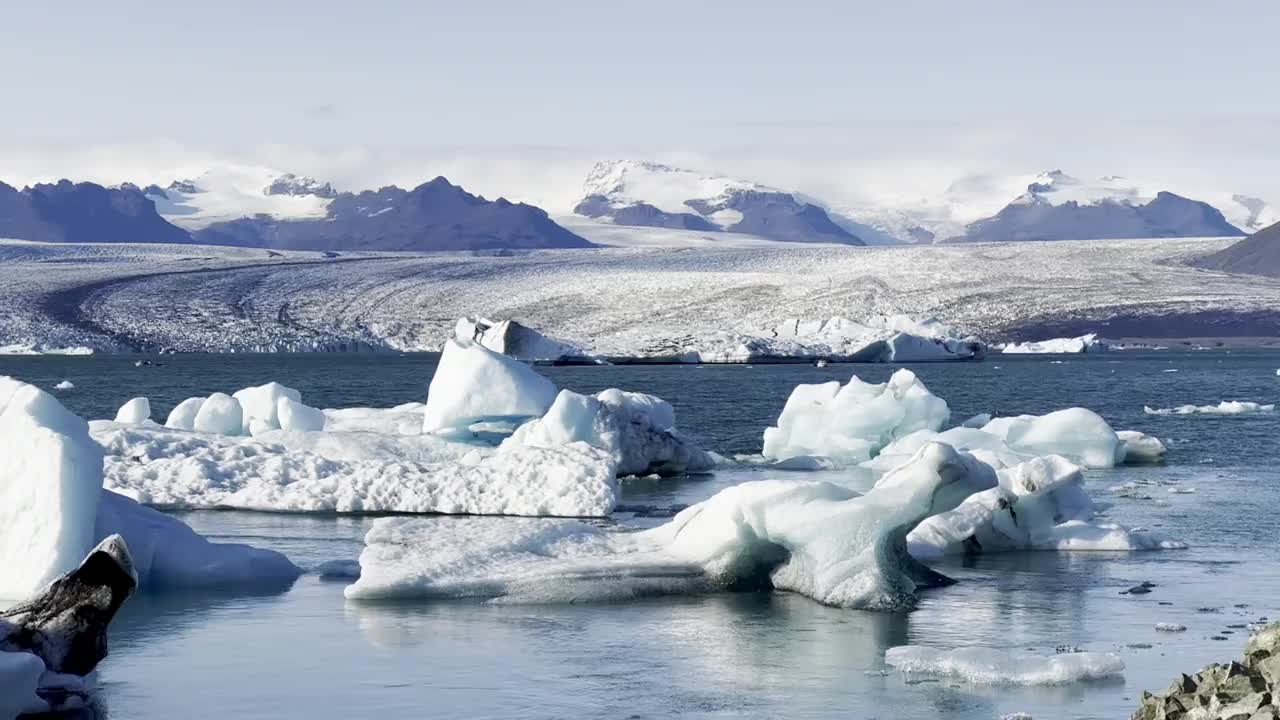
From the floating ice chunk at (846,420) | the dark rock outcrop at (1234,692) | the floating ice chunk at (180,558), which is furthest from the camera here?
the floating ice chunk at (846,420)

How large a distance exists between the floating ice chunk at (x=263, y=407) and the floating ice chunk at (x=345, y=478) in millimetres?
3907

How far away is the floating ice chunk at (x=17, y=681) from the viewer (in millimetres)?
6457

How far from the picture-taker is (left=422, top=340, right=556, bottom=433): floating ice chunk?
20.0 m

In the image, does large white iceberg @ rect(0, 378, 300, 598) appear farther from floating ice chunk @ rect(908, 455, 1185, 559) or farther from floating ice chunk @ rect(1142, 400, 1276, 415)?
floating ice chunk @ rect(1142, 400, 1276, 415)

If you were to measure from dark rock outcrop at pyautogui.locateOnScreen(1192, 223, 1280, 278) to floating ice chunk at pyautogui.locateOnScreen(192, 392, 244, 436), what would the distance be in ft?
285

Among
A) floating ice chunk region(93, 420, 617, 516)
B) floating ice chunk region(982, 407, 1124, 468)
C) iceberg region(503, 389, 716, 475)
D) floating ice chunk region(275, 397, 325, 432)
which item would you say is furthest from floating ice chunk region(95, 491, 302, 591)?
floating ice chunk region(982, 407, 1124, 468)

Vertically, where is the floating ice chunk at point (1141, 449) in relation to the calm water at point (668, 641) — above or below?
below

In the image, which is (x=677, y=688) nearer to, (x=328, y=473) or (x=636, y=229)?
(x=328, y=473)

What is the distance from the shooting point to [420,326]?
82938mm

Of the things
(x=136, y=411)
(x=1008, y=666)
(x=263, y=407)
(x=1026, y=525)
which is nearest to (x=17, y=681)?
→ (x=1008, y=666)

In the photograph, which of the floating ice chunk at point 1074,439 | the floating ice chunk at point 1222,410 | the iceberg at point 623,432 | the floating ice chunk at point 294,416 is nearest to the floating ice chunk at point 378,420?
the floating ice chunk at point 294,416

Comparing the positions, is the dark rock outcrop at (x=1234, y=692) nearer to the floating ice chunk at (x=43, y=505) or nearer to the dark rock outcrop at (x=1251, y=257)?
the floating ice chunk at (x=43, y=505)

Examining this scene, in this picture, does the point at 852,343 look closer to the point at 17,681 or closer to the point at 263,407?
the point at 263,407

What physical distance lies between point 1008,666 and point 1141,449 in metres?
15.2
